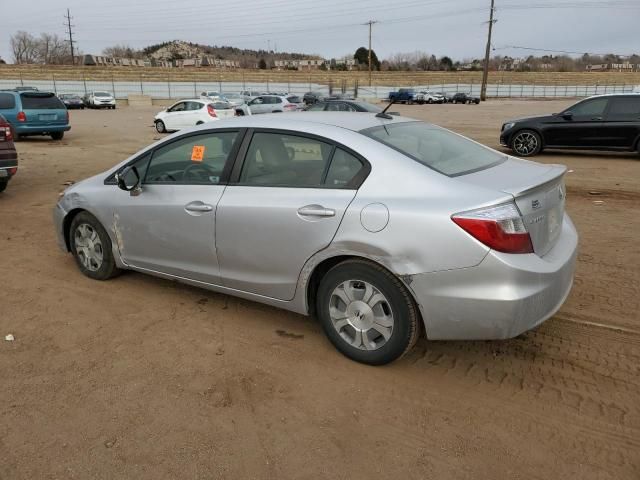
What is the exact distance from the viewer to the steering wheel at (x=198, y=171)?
4.05 meters

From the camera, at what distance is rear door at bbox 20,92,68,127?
17234 mm

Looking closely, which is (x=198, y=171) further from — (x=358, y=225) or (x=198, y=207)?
(x=358, y=225)

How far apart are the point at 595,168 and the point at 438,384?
993 cm

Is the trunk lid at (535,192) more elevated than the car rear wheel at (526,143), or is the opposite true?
the trunk lid at (535,192)

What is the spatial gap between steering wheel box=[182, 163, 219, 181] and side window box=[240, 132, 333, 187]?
0.34 m

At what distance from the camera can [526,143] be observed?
43.0ft

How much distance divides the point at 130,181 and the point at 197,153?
1.99ft

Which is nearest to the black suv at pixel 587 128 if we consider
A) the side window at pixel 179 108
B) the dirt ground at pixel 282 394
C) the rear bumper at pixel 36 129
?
the dirt ground at pixel 282 394

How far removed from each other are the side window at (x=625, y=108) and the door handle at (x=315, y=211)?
452 inches

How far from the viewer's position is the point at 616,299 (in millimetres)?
4387

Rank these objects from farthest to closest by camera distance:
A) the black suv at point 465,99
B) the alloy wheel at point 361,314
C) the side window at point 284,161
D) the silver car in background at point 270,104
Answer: the black suv at point 465,99, the silver car in background at point 270,104, the side window at point 284,161, the alloy wheel at point 361,314

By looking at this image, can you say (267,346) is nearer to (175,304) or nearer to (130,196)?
A: (175,304)

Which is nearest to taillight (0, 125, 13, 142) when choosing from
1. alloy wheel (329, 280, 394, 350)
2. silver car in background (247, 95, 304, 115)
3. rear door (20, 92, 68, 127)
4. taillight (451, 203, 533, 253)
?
alloy wheel (329, 280, 394, 350)

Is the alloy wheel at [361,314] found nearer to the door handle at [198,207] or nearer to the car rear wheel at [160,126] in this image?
the door handle at [198,207]
